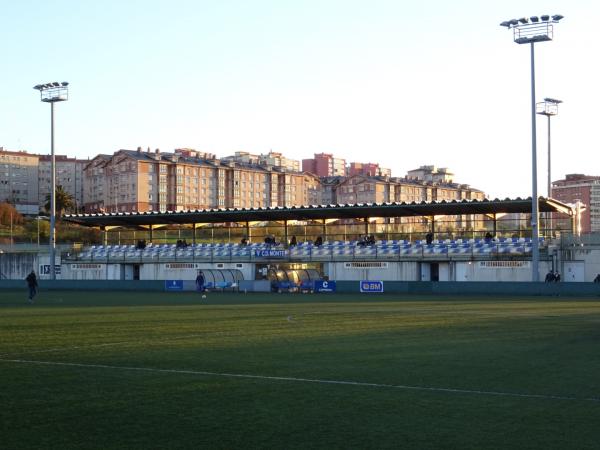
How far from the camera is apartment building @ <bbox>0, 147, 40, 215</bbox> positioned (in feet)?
615

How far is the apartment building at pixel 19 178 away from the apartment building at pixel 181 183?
72.4 ft

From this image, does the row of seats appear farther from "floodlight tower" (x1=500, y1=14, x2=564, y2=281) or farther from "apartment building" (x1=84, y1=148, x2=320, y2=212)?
"apartment building" (x1=84, y1=148, x2=320, y2=212)

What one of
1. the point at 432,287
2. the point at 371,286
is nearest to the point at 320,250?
the point at 371,286

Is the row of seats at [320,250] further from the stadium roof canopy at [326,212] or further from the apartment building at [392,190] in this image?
the apartment building at [392,190]

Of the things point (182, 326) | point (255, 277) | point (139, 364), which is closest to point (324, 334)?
point (182, 326)

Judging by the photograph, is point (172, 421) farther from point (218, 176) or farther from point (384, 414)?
point (218, 176)

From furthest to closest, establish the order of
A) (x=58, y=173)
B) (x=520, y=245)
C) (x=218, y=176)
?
(x=58, y=173) < (x=218, y=176) < (x=520, y=245)

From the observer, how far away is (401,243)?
6316 centimetres

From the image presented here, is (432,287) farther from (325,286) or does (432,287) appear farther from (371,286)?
(325,286)

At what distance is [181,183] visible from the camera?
15412cm

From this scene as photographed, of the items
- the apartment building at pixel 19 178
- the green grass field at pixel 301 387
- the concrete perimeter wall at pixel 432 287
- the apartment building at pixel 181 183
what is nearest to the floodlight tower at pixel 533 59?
the concrete perimeter wall at pixel 432 287

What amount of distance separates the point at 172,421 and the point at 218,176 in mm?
152107

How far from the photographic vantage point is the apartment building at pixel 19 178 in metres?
188

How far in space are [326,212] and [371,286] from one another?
1473 centimetres
